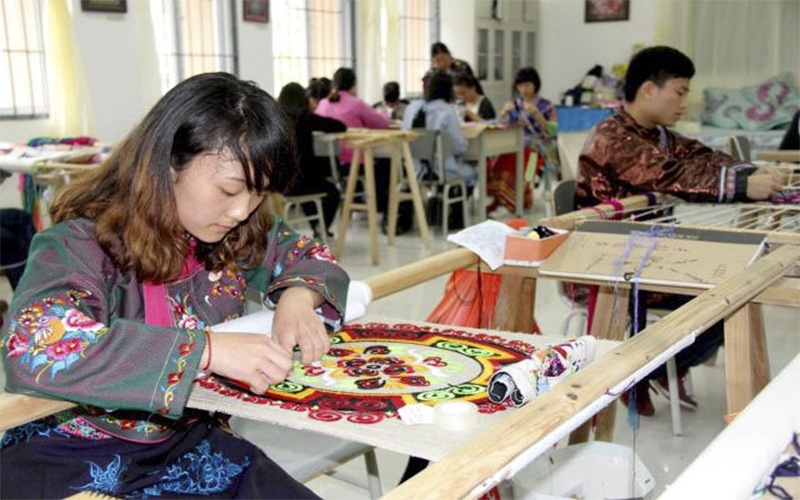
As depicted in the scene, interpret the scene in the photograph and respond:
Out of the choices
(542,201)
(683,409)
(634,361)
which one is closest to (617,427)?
(683,409)

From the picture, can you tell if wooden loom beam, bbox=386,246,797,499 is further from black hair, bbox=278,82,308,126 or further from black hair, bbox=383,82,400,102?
black hair, bbox=383,82,400,102

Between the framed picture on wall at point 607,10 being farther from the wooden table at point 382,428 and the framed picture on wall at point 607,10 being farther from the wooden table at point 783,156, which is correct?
the wooden table at point 382,428

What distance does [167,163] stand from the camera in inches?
41.9

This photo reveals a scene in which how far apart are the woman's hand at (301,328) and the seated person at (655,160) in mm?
1311

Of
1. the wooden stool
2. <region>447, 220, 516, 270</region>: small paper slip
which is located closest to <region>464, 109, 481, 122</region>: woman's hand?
the wooden stool

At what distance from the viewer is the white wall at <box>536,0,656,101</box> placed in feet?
30.8

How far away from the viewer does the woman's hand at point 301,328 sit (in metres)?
1.17

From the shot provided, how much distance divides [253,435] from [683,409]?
158 cm

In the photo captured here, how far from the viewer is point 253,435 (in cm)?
141

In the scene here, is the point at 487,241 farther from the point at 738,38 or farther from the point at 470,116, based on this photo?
the point at 738,38

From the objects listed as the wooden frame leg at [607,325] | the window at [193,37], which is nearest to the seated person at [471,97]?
the window at [193,37]

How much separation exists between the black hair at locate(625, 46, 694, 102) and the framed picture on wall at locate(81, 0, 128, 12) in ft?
13.9

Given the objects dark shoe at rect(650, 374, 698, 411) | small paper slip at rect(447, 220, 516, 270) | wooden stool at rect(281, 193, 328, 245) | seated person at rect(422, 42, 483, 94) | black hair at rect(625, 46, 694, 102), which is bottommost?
dark shoe at rect(650, 374, 698, 411)

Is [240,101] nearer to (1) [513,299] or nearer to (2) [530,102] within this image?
(1) [513,299]
